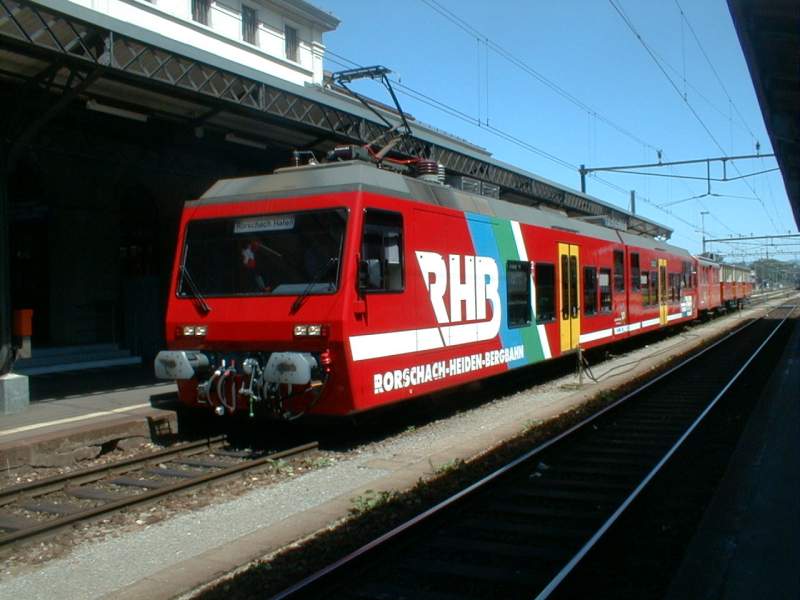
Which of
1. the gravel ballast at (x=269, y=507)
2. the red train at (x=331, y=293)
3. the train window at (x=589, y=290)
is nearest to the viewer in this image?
the gravel ballast at (x=269, y=507)

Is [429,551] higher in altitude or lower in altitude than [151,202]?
lower

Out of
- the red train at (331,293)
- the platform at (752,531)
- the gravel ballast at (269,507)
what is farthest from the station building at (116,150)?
the platform at (752,531)

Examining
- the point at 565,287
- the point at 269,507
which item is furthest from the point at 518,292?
the point at 269,507

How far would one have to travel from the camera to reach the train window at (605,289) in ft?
54.4

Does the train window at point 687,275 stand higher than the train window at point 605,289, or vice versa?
the train window at point 687,275

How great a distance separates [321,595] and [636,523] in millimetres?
2848

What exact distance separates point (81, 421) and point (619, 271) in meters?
12.9

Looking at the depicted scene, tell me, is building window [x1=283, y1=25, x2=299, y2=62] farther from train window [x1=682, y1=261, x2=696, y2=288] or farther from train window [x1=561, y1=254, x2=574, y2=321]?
train window [x1=561, y1=254, x2=574, y2=321]

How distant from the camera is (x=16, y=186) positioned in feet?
49.3

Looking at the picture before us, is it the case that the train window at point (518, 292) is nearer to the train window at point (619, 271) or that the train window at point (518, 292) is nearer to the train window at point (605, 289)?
the train window at point (605, 289)

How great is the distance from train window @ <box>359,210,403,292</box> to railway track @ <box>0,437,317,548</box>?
2.07 meters

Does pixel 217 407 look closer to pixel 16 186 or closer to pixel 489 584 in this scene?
pixel 489 584

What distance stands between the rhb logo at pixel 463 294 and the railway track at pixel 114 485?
8.15ft

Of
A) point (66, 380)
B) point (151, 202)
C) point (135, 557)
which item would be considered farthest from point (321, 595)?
point (151, 202)
